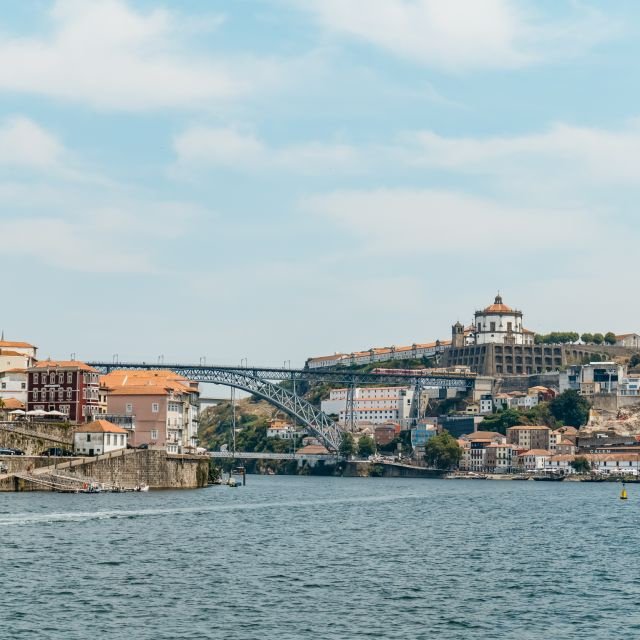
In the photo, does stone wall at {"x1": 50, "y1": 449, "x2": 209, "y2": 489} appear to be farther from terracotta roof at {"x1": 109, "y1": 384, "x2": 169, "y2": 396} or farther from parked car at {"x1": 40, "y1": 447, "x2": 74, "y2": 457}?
terracotta roof at {"x1": 109, "y1": 384, "x2": 169, "y2": 396}

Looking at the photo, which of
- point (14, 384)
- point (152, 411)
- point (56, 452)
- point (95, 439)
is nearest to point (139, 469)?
point (95, 439)

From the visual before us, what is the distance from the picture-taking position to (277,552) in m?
65.5

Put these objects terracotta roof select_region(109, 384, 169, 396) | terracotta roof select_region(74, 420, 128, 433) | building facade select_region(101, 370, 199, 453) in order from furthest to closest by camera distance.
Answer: terracotta roof select_region(109, 384, 169, 396) < building facade select_region(101, 370, 199, 453) < terracotta roof select_region(74, 420, 128, 433)

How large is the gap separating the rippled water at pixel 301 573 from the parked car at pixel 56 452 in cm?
1635

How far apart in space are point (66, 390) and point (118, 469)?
817 inches

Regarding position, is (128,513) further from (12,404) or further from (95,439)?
(12,404)

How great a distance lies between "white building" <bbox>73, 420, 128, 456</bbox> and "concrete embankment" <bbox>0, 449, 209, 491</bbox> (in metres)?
2.91

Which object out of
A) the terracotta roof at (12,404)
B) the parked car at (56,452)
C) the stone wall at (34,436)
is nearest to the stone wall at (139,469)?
the parked car at (56,452)

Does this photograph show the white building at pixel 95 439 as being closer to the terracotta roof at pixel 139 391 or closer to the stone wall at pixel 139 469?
the stone wall at pixel 139 469

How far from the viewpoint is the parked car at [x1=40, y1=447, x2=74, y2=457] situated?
11169 centimetres

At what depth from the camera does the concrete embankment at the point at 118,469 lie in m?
102

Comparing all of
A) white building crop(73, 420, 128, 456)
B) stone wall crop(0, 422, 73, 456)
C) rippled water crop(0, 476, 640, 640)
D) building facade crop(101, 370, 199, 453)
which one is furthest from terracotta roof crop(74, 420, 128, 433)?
rippled water crop(0, 476, 640, 640)

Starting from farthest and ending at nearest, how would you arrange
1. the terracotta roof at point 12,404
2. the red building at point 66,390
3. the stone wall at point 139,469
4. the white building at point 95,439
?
the terracotta roof at point 12,404 < the red building at point 66,390 < the white building at point 95,439 < the stone wall at point 139,469

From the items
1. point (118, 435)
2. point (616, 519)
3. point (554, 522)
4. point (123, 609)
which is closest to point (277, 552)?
point (123, 609)
